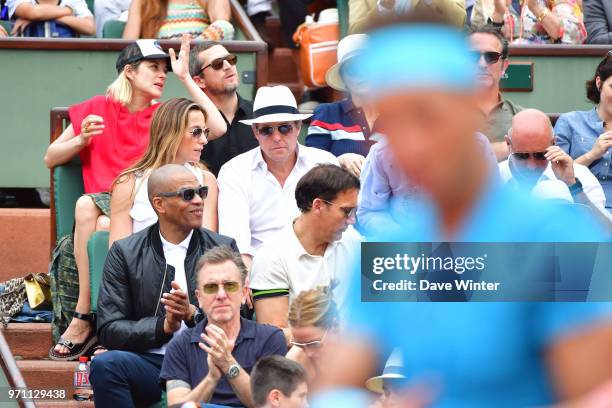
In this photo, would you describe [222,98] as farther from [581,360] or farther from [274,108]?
[581,360]

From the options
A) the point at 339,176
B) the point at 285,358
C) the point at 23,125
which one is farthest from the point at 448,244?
the point at 23,125

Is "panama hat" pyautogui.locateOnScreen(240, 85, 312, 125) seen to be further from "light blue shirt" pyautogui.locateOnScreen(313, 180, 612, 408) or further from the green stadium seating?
"light blue shirt" pyautogui.locateOnScreen(313, 180, 612, 408)

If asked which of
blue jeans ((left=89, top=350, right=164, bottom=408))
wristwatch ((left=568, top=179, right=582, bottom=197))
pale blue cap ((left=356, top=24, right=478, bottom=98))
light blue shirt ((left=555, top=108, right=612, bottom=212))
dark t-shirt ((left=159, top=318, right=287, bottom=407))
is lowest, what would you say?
blue jeans ((left=89, top=350, right=164, bottom=408))

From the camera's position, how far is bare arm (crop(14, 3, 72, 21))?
9.08 metres

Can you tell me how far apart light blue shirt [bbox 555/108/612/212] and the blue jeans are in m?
3.13

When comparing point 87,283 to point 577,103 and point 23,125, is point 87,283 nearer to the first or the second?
point 23,125

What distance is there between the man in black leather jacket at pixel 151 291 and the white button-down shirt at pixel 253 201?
472mm

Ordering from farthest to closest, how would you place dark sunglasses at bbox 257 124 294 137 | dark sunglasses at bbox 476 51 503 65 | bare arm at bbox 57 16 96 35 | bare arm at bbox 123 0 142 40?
bare arm at bbox 57 16 96 35
bare arm at bbox 123 0 142 40
dark sunglasses at bbox 257 124 294 137
dark sunglasses at bbox 476 51 503 65

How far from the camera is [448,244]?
1.58 meters

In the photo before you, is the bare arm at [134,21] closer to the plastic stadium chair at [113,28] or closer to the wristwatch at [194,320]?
the plastic stadium chair at [113,28]

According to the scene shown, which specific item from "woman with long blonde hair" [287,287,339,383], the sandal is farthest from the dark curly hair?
the sandal

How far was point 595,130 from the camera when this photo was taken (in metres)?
7.45

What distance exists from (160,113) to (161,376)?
199cm

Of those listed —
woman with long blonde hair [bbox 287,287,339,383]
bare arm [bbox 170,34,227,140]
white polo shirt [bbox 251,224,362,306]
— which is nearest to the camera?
woman with long blonde hair [bbox 287,287,339,383]
